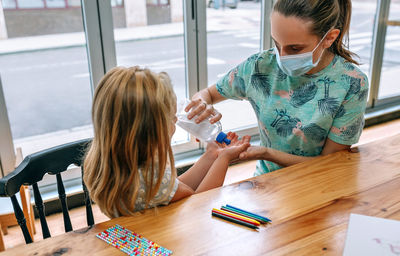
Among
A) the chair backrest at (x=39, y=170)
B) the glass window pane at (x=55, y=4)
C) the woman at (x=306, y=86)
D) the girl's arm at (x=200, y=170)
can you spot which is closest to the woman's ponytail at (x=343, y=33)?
the woman at (x=306, y=86)

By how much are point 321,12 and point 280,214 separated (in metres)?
0.64

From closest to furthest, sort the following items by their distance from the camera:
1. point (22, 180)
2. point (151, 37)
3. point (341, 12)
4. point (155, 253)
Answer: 1. point (155, 253)
2. point (22, 180)
3. point (341, 12)
4. point (151, 37)

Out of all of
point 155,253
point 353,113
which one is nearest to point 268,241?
point 155,253

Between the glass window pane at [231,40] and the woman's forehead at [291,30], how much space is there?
4.96 feet

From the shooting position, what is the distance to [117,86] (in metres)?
0.90

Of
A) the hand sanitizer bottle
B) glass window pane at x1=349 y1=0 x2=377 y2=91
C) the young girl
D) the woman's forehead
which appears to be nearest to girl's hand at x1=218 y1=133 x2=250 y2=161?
the hand sanitizer bottle

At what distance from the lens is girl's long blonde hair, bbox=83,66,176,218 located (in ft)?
2.94

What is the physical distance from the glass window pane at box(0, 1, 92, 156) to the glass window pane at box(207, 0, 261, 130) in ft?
3.31

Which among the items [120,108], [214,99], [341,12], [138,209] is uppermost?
[341,12]

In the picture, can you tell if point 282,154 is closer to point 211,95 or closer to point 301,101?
point 301,101

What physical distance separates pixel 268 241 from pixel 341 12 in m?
0.79

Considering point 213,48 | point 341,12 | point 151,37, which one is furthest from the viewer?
point 213,48

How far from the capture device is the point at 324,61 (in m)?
1.26

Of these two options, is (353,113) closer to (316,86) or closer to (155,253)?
(316,86)
